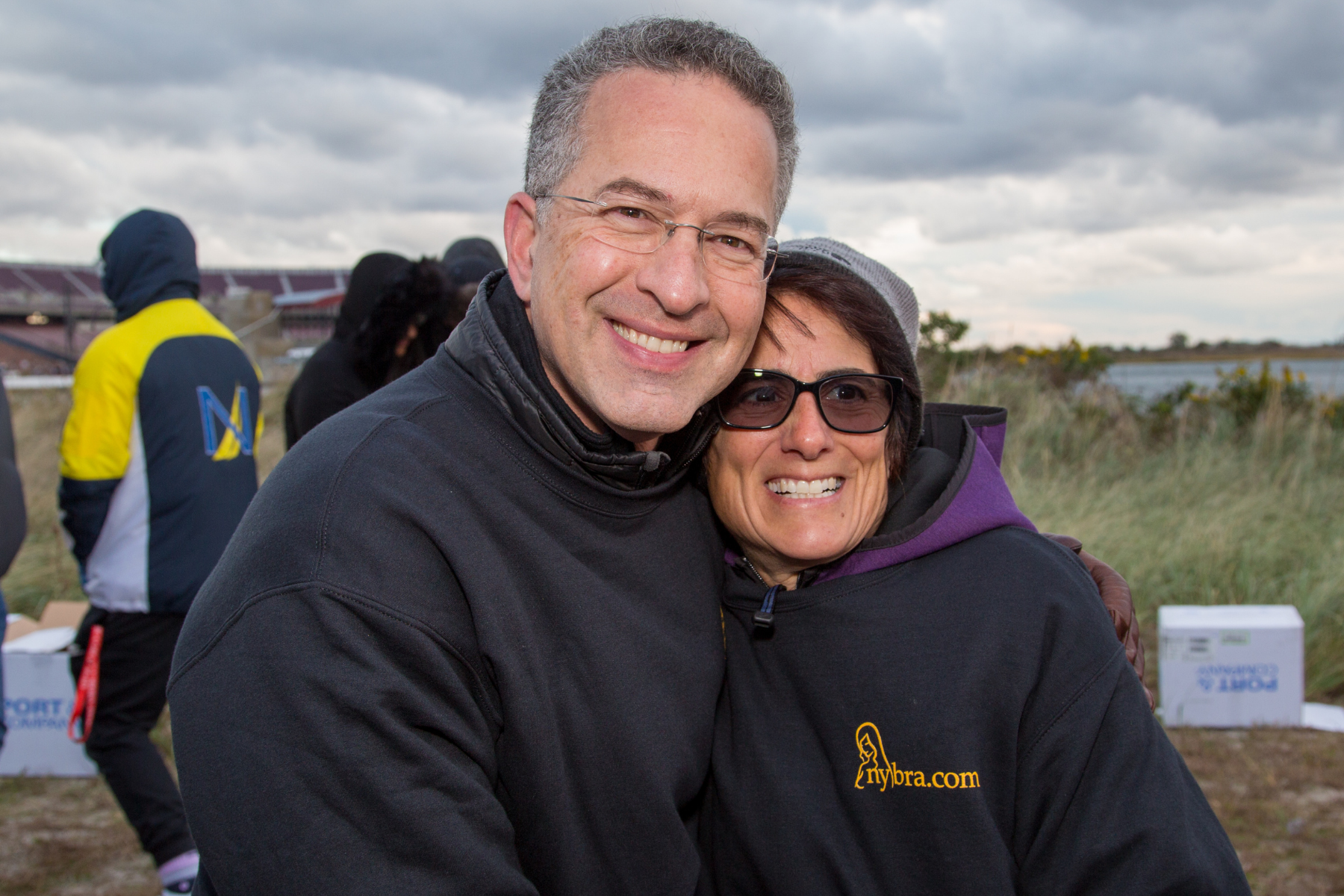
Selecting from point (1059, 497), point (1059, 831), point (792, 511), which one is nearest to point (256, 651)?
point (792, 511)

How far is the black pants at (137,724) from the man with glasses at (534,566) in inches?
100.0

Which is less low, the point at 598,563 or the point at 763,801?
the point at 598,563

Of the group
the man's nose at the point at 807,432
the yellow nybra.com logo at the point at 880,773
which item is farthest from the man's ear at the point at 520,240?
the yellow nybra.com logo at the point at 880,773

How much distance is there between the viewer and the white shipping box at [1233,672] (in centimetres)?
506

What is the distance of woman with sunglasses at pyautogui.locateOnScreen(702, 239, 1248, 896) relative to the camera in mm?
1553

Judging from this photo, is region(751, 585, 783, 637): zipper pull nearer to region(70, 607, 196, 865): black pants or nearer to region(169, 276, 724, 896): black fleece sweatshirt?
region(169, 276, 724, 896): black fleece sweatshirt

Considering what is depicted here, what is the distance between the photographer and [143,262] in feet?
12.2

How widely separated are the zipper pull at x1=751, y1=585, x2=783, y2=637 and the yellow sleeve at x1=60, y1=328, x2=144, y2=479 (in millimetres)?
2893

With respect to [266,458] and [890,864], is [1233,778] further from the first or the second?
[266,458]

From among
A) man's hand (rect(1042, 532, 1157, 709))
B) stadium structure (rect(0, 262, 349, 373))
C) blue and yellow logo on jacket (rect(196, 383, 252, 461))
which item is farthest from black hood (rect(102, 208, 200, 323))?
stadium structure (rect(0, 262, 349, 373))

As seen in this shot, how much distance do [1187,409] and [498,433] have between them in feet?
37.4

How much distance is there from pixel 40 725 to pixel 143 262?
2.77 m

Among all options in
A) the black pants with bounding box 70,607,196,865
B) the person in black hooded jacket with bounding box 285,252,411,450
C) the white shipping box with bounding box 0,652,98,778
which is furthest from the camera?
the white shipping box with bounding box 0,652,98,778

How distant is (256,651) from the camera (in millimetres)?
1194
